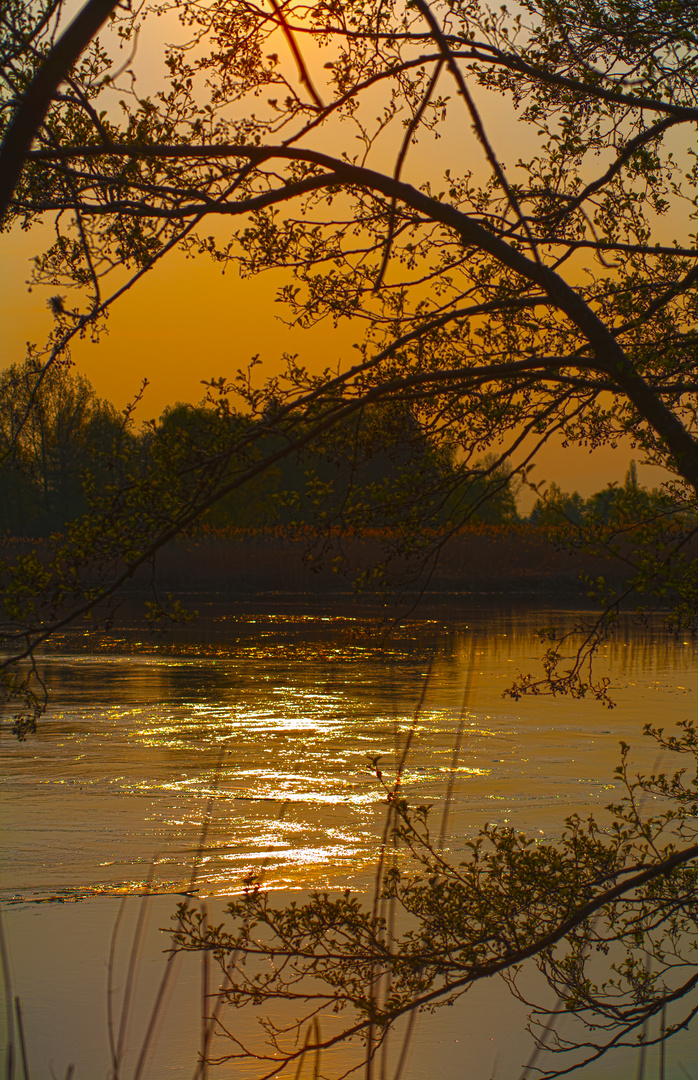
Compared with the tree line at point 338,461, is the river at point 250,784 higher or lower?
lower

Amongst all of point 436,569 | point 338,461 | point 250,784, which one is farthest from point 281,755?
point 436,569

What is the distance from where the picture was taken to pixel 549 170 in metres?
5.98

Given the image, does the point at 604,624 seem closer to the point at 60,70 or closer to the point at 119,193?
the point at 119,193

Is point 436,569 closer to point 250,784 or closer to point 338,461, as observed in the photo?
point 250,784

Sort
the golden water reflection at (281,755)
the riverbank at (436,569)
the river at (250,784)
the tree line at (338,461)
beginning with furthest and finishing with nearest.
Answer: the riverbank at (436,569) → the golden water reflection at (281,755) → the river at (250,784) → the tree line at (338,461)

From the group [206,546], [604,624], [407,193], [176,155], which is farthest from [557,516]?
[206,546]

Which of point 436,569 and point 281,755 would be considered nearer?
point 281,755

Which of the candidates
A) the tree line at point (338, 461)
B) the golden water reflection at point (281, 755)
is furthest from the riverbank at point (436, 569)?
the tree line at point (338, 461)

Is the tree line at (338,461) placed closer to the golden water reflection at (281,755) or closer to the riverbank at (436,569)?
the golden water reflection at (281,755)

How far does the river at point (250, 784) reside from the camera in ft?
19.0

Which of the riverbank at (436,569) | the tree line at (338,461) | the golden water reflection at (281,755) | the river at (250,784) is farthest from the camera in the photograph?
the riverbank at (436,569)

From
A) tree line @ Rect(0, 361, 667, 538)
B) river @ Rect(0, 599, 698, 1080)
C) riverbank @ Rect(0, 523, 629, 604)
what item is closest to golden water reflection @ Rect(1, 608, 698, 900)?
river @ Rect(0, 599, 698, 1080)

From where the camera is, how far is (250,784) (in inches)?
393

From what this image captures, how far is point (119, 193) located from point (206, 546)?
30.5 metres
